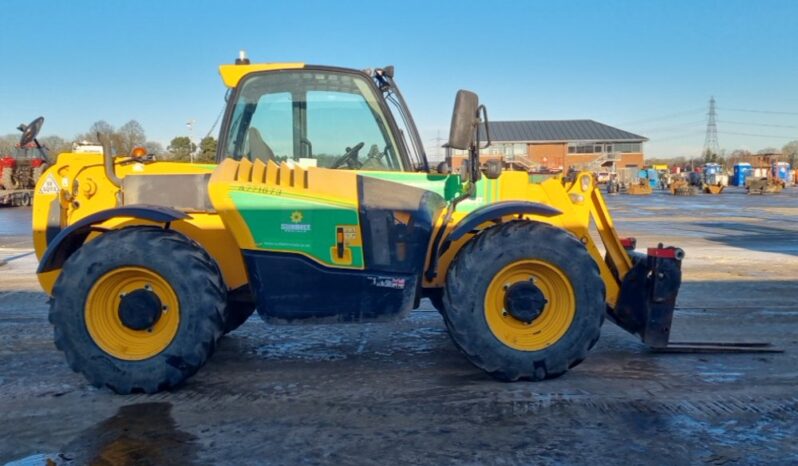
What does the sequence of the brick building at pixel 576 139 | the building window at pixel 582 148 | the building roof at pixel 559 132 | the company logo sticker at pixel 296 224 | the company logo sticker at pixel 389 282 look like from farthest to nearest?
the building roof at pixel 559 132
the building window at pixel 582 148
the brick building at pixel 576 139
the company logo sticker at pixel 389 282
the company logo sticker at pixel 296 224

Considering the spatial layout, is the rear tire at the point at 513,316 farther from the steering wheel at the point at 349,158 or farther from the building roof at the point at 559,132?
the building roof at the point at 559,132

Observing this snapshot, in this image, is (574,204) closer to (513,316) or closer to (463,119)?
(513,316)

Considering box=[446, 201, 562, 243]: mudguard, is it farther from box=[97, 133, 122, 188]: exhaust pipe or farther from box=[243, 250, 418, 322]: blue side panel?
box=[97, 133, 122, 188]: exhaust pipe

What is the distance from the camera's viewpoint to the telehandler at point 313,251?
4.60 metres

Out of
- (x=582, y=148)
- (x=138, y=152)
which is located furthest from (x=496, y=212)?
(x=582, y=148)

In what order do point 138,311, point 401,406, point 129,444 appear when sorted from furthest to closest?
point 138,311 → point 401,406 → point 129,444

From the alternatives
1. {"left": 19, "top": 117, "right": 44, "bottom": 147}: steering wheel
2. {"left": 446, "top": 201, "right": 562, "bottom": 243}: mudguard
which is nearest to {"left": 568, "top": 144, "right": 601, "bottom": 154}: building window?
{"left": 446, "top": 201, "right": 562, "bottom": 243}: mudguard

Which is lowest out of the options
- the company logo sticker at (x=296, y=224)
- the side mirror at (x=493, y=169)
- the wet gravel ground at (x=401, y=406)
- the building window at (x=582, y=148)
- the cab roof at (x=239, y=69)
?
the wet gravel ground at (x=401, y=406)

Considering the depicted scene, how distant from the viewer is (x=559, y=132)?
2798 inches

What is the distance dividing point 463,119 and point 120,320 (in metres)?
2.66

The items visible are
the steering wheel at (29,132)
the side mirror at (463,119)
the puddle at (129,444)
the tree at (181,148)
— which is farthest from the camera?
the tree at (181,148)

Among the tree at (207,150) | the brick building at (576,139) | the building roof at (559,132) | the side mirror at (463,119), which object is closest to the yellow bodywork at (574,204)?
the side mirror at (463,119)

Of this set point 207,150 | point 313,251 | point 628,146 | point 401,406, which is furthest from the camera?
point 628,146

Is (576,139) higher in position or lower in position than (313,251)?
higher
